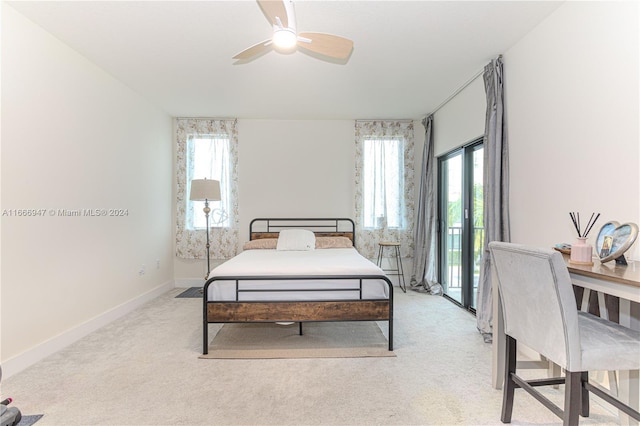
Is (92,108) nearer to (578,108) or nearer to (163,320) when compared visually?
(163,320)

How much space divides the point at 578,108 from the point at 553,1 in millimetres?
752

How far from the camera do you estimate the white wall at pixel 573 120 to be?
1773mm

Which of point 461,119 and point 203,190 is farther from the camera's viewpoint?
point 203,190

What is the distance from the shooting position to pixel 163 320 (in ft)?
11.3

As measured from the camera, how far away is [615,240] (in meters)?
1.69

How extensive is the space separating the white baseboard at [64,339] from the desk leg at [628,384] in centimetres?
385

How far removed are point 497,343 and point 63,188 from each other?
11.8ft

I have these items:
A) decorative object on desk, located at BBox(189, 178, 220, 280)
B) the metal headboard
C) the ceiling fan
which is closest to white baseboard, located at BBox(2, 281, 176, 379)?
decorative object on desk, located at BBox(189, 178, 220, 280)

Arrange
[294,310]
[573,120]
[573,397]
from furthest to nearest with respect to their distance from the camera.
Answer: [294,310]
[573,120]
[573,397]

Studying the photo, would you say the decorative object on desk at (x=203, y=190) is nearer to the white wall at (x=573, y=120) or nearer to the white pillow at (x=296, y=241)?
the white pillow at (x=296, y=241)

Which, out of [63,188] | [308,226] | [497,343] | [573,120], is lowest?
[497,343]

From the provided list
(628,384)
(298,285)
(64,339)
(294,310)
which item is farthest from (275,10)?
(64,339)

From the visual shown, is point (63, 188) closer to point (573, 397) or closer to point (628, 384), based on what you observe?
point (573, 397)

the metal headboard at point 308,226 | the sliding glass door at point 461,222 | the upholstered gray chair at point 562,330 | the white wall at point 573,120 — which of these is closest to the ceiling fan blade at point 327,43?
the white wall at point 573,120
